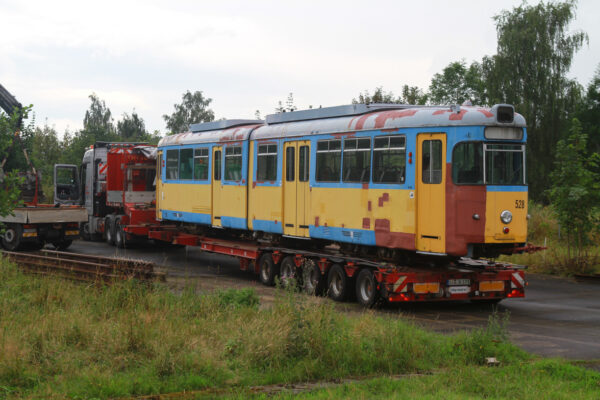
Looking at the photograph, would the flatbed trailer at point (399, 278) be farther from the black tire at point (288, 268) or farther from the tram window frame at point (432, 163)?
the tram window frame at point (432, 163)

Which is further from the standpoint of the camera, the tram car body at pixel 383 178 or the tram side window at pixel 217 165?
the tram side window at pixel 217 165

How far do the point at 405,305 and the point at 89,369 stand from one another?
7.97 m

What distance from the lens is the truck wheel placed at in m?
24.3

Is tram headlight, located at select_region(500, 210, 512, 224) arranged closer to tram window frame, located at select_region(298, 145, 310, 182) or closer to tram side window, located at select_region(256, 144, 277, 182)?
tram window frame, located at select_region(298, 145, 310, 182)

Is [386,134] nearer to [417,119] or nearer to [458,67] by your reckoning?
[417,119]

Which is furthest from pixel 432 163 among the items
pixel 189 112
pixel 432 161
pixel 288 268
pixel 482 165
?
pixel 189 112

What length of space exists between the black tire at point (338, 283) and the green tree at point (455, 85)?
45756mm

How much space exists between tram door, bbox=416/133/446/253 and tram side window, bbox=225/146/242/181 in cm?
651

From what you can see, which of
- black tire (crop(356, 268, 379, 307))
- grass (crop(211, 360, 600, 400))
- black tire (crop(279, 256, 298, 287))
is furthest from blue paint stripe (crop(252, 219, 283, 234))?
grass (crop(211, 360, 600, 400))

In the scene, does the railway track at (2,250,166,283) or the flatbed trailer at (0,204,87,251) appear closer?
the railway track at (2,250,166,283)

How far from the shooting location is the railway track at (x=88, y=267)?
43.1ft

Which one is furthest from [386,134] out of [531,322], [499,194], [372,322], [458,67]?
[458,67]

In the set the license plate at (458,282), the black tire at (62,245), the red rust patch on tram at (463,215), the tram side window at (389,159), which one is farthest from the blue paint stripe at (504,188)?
the black tire at (62,245)

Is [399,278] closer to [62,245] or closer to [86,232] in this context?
[62,245]
